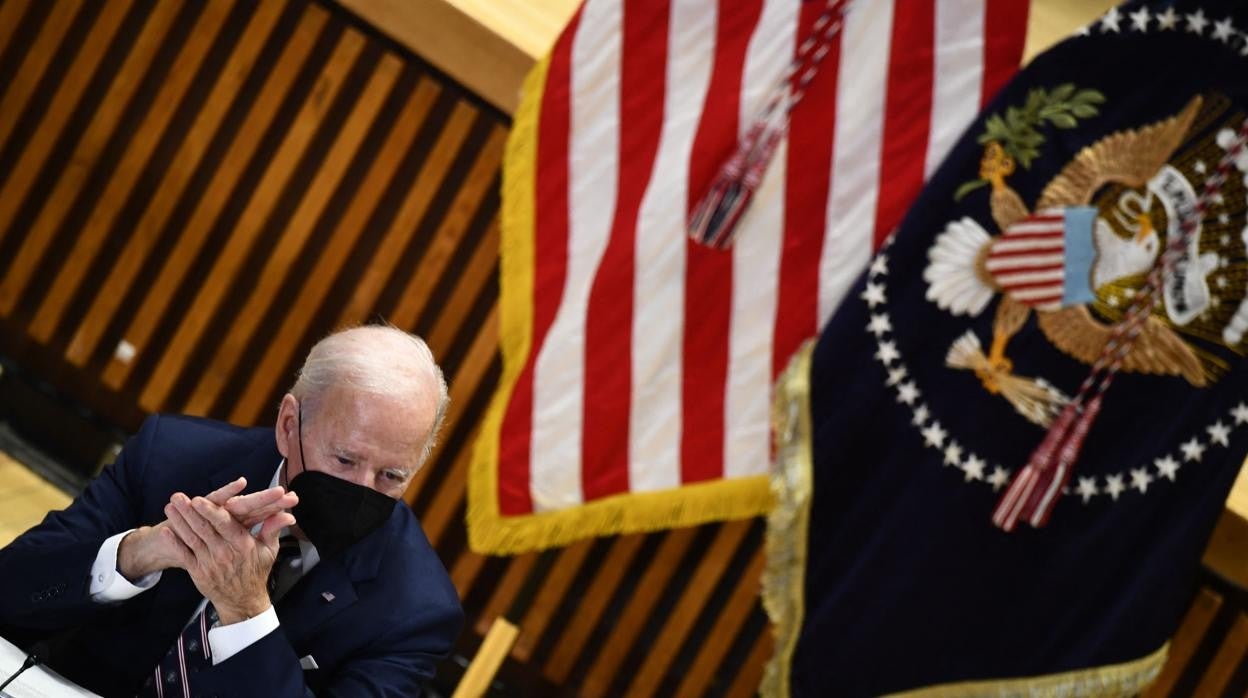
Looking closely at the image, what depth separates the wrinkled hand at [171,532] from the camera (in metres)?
2.00

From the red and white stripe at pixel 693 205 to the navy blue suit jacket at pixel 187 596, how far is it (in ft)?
3.49

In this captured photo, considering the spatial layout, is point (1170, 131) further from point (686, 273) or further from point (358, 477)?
point (358, 477)

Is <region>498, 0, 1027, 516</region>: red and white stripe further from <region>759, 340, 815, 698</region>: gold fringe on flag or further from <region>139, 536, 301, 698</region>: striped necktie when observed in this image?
<region>139, 536, 301, 698</region>: striped necktie

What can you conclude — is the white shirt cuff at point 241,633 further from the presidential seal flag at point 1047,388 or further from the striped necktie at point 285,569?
the presidential seal flag at point 1047,388

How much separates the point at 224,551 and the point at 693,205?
1.73 metres

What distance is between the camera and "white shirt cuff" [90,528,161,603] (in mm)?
2186

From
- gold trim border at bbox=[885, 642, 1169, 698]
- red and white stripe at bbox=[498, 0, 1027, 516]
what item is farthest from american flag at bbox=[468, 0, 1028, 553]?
gold trim border at bbox=[885, 642, 1169, 698]

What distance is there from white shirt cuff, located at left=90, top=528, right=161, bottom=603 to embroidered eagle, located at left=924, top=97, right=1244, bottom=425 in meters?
1.96

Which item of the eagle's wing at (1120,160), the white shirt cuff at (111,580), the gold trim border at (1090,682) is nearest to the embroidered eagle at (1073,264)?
the eagle's wing at (1120,160)

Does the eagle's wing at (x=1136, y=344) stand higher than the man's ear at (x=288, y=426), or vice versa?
the eagle's wing at (x=1136, y=344)

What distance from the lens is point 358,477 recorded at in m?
2.27

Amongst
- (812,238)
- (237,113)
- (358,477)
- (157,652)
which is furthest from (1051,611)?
(237,113)

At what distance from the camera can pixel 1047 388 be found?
3322 millimetres

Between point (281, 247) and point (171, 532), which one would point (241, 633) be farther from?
point (281, 247)
